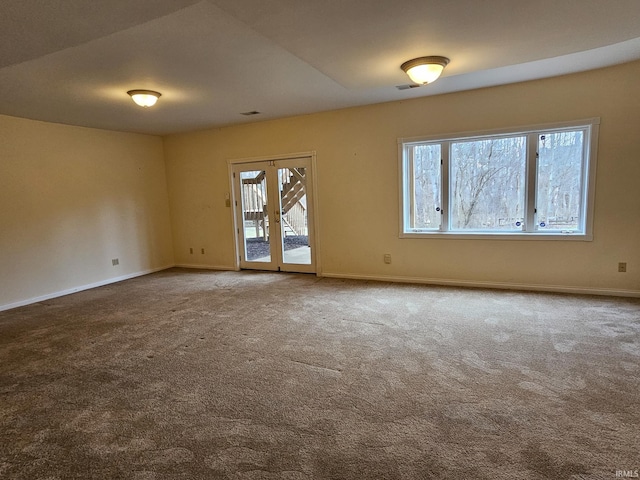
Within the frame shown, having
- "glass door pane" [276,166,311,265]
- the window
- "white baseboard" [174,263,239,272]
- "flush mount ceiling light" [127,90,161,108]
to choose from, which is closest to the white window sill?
the window

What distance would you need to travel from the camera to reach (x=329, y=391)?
2.42m

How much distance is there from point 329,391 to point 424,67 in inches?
109

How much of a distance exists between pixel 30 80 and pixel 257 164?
3.25m

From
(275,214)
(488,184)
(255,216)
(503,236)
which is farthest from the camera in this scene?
(255,216)

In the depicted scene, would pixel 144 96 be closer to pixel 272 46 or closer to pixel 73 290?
pixel 272 46

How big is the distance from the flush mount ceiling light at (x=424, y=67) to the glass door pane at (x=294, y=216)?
9.32 ft

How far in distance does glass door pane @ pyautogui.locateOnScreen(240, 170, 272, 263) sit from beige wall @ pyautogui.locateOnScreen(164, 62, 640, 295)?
1.04 ft

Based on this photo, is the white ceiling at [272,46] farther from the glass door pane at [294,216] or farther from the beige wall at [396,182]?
the glass door pane at [294,216]

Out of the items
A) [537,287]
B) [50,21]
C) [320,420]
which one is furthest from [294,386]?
[537,287]

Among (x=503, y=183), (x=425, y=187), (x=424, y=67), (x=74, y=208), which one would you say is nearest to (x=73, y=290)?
(x=74, y=208)

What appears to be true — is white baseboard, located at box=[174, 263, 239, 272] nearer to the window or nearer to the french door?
the french door

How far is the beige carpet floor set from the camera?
5.91 ft

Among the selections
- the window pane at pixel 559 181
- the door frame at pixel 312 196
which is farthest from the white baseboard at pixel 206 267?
the window pane at pixel 559 181

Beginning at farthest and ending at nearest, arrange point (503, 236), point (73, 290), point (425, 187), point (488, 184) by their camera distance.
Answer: point (73, 290) → point (425, 187) → point (488, 184) → point (503, 236)
